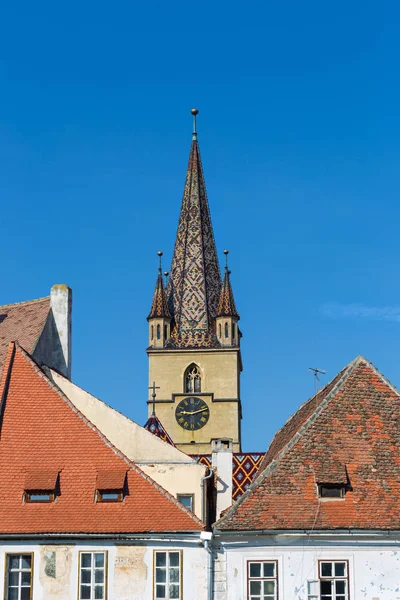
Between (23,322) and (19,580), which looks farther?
(23,322)

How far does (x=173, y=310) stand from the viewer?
93375 millimetres

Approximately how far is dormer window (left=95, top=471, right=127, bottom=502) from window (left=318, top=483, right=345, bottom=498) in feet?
15.1

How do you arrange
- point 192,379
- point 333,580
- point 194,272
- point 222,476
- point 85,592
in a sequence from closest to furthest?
point 333,580, point 85,592, point 222,476, point 192,379, point 194,272

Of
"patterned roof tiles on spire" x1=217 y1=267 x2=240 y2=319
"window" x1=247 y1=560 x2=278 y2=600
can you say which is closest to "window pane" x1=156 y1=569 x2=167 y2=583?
"window" x1=247 y1=560 x2=278 y2=600

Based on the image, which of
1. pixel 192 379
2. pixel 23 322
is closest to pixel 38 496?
pixel 23 322

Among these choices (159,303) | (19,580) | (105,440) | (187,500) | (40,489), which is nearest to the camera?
(19,580)

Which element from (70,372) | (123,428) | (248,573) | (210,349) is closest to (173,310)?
(210,349)

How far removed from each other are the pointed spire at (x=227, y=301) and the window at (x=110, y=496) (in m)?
62.0

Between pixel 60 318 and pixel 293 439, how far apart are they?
36.8 ft

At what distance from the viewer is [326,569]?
28.2m

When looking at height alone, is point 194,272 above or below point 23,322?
above

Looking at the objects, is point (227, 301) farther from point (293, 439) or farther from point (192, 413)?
point (293, 439)

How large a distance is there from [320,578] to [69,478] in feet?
20.9

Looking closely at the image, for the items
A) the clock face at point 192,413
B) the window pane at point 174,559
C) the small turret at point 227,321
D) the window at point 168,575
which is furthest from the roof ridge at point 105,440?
the small turret at point 227,321
